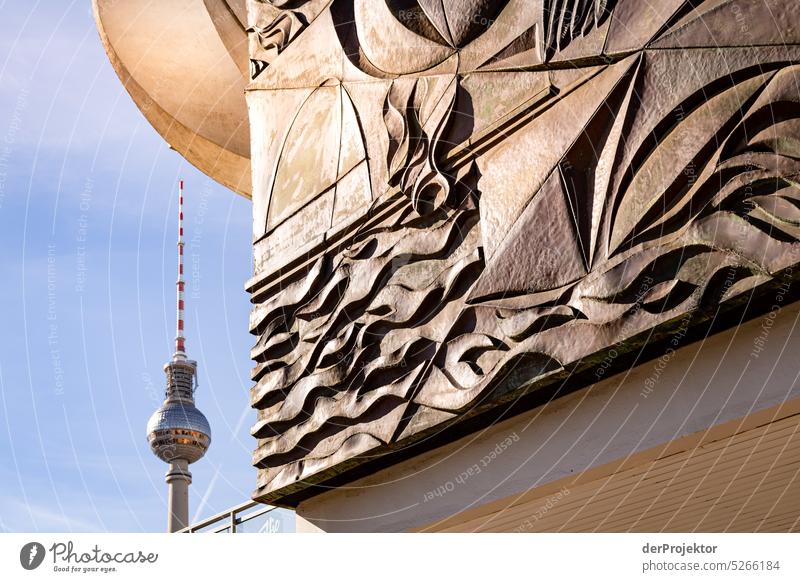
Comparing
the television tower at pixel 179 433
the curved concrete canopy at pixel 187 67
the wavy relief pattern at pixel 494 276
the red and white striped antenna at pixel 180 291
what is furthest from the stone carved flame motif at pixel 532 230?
the television tower at pixel 179 433

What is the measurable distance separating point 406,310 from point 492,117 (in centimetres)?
113

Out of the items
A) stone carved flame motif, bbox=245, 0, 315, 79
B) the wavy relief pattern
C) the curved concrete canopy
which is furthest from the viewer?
the curved concrete canopy

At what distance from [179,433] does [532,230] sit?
43071mm

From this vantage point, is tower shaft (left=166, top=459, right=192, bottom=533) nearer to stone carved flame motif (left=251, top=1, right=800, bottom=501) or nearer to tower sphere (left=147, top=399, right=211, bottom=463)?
tower sphere (left=147, top=399, right=211, bottom=463)

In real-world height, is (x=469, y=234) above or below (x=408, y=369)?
above

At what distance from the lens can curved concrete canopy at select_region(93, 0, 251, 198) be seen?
9453 millimetres

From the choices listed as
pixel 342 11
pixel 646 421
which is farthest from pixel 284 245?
pixel 646 421

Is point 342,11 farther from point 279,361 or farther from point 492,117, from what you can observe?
point 279,361

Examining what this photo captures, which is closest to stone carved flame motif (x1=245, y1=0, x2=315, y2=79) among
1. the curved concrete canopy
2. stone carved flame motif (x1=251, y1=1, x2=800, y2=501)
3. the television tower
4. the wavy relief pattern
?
stone carved flame motif (x1=251, y1=1, x2=800, y2=501)

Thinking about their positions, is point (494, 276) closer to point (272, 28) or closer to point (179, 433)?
point (272, 28)

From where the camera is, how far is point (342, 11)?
300 inches

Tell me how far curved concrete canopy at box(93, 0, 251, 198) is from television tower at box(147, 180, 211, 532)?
35447mm

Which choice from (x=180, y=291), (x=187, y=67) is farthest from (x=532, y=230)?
(x=180, y=291)

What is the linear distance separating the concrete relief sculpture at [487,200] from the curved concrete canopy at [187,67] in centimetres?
139
